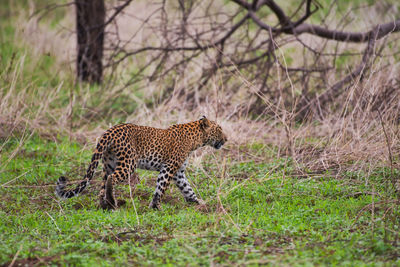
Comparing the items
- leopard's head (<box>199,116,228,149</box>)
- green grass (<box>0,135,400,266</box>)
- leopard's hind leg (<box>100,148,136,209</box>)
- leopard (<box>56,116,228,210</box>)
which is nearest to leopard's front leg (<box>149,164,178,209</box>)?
leopard (<box>56,116,228,210</box>)

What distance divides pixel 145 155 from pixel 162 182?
0.36 metres

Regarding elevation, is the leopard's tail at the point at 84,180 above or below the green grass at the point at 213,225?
above

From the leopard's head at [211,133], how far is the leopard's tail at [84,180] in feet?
4.70

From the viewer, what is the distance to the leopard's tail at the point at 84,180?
19.4ft

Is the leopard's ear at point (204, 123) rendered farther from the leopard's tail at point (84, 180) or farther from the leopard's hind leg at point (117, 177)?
the leopard's tail at point (84, 180)

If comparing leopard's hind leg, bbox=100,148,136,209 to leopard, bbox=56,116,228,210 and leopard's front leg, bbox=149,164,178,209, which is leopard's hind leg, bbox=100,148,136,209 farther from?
leopard's front leg, bbox=149,164,178,209

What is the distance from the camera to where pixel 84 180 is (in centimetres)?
596

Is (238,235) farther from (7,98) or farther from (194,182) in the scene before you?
(7,98)

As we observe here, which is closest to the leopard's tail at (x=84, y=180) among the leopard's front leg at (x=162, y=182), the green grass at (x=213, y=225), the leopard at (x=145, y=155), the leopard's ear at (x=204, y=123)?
the leopard at (x=145, y=155)

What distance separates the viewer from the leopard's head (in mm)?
7004

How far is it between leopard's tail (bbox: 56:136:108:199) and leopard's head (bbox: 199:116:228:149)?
143cm

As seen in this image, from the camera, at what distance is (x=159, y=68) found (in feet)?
34.4

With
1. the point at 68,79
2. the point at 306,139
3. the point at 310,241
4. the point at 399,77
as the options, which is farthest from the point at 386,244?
the point at 68,79

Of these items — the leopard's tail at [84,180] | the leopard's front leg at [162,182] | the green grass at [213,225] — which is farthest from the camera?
the leopard's front leg at [162,182]
